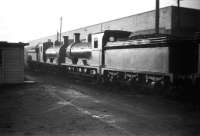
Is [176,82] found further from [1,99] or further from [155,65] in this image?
[1,99]

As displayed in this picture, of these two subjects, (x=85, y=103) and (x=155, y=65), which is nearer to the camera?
(x=85, y=103)

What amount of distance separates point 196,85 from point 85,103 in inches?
182

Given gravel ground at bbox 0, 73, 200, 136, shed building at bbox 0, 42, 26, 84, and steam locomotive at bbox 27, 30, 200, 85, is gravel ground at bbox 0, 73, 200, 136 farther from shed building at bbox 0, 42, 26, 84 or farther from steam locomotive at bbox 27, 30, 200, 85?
shed building at bbox 0, 42, 26, 84

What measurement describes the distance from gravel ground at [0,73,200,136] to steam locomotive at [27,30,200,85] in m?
1.32

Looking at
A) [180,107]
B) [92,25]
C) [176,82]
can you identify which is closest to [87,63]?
[176,82]

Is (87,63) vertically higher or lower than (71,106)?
higher

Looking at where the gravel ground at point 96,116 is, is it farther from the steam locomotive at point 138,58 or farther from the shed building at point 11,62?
the shed building at point 11,62

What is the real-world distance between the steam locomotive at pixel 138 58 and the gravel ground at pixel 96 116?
1318 millimetres

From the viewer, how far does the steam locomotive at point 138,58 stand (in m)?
10.8

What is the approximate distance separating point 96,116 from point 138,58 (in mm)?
5996

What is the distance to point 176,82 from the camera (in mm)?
10914

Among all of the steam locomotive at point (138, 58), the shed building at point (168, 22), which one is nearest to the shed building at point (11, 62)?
the steam locomotive at point (138, 58)

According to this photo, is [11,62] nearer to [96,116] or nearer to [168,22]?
[96,116]

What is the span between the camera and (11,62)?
54.8 ft
